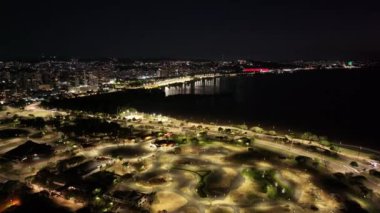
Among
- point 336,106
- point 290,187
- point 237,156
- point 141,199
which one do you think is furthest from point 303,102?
point 141,199

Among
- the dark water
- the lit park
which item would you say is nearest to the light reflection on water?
the dark water

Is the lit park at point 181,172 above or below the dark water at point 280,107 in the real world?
above

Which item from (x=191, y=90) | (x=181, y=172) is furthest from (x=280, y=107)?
(x=181, y=172)

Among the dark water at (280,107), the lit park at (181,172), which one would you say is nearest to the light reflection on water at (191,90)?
the dark water at (280,107)

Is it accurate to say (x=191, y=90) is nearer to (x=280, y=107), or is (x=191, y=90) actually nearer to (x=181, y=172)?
(x=280, y=107)

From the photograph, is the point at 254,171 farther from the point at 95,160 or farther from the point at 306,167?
the point at 95,160

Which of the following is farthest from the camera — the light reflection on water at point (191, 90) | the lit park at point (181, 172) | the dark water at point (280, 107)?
the light reflection on water at point (191, 90)

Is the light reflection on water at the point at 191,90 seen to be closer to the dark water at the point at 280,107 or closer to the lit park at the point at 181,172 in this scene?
the dark water at the point at 280,107

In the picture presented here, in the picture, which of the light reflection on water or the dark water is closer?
the dark water

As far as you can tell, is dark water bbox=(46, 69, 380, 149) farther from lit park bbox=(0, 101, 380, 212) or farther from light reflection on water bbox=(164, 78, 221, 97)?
lit park bbox=(0, 101, 380, 212)

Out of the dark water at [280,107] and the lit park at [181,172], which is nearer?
the lit park at [181,172]

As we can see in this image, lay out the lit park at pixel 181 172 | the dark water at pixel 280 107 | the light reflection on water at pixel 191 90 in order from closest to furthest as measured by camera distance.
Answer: the lit park at pixel 181 172, the dark water at pixel 280 107, the light reflection on water at pixel 191 90

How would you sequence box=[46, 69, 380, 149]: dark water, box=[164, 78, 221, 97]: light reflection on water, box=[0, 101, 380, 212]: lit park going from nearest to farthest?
box=[0, 101, 380, 212]: lit park
box=[46, 69, 380, 149]: dark water
box=[164, 78, 221, 97]: light reflection on water
